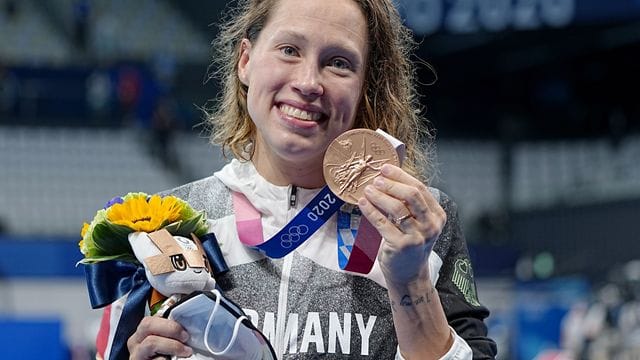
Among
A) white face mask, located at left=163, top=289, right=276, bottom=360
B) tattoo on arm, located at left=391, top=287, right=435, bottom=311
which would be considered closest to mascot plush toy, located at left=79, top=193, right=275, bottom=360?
white face mask, located at left=163, top=289, right=276, bottom=360

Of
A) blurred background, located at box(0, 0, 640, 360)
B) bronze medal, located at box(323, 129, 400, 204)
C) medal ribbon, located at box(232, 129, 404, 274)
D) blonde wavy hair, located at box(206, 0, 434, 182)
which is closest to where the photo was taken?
bronze medal, located at box(323, 129, 400, 204)

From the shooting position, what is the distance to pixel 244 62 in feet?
5.98

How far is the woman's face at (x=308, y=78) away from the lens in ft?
5.40

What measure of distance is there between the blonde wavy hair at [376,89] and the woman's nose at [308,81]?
15 cm

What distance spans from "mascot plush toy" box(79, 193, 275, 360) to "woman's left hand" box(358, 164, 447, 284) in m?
0.25

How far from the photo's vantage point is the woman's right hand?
60.2 inches

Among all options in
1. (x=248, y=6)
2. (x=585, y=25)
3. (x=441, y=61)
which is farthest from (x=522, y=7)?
(x=248, y=6)

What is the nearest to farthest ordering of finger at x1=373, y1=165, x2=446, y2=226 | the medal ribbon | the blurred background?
1. finger at x1=373, y1=165, x2=446, y2=226
2. the medal ribbon
3. the blurred background

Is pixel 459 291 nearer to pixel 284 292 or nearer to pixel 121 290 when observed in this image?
pixel 284 292

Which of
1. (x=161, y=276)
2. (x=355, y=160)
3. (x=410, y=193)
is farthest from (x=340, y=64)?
(x=161, y=276)

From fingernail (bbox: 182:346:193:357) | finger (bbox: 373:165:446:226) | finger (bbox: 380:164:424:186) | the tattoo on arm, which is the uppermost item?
finger (bbox: 380:164:424:186)

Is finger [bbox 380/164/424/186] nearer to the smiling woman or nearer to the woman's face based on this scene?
the smiling woman

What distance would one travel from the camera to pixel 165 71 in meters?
11.4

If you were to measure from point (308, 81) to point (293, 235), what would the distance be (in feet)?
0.81
